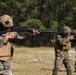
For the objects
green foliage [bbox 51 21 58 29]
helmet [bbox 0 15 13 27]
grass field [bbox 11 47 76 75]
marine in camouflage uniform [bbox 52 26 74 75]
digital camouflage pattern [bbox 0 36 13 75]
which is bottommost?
green foliage [bbox 51 21 58 29]

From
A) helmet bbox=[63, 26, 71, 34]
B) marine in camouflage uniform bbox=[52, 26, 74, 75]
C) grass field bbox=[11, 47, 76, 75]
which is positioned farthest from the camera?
grass field bbox=[11, 47, 76, 75]

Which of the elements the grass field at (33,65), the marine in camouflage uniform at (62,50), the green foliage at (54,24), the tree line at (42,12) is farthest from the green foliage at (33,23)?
the marine in camouflage uniform at (62,50)

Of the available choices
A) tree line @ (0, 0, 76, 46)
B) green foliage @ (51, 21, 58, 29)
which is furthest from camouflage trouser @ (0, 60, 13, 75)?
green foliage @ (51, 21, 58, 29)

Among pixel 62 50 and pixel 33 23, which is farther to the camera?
pixel 33 23

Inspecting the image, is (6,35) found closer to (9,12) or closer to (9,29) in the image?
(9,29)

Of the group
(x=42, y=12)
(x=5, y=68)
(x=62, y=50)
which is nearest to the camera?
(x=5, y=68)

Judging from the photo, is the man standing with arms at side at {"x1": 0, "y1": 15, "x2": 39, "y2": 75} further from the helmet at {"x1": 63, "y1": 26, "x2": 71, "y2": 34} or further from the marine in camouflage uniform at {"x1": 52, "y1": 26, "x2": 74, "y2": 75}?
the marine in camouflage uniform at {"x1": 52, "y1": 26, "x2": 74, "y2": 75}

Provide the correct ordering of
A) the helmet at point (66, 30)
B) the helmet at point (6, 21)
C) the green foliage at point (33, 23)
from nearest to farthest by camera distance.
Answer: the helmet at point (6, 21) < the helmet at point (66, 30) < the green foliage at point (33, 23)

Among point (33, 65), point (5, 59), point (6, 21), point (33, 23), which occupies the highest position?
point (6, 21)

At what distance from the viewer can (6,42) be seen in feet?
23.5

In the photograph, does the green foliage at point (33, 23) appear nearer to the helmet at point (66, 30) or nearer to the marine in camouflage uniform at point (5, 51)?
the helmet at point (66, 30)

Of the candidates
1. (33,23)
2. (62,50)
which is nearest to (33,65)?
(62,50)

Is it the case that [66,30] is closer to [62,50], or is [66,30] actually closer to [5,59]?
[62,50]

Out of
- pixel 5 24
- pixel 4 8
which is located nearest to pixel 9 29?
pixel 5 24
